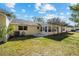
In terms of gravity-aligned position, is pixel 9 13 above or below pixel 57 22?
above

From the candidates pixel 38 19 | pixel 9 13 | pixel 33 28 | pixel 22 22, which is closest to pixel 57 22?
pixel 38 19

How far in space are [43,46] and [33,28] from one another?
424mm

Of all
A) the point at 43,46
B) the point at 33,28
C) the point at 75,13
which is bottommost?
the point at 43,46

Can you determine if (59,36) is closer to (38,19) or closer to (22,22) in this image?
(38,19)

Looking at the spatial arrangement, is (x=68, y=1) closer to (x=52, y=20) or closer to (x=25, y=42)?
(x=52, y=20)

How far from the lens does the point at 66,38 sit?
7148 millimetres

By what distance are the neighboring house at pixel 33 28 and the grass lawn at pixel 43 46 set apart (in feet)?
0.35

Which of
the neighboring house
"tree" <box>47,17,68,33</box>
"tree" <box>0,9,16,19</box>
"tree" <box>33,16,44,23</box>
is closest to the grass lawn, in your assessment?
the neighboring house

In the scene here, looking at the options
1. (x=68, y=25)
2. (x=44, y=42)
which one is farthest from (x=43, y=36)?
(x=68, y=25)

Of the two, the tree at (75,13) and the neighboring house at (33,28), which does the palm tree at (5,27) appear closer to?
the neighboring house at (33,28)

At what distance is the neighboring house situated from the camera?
714 cm

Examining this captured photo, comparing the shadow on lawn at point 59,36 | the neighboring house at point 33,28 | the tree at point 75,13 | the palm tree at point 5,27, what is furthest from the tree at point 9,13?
the tree at point 75,13

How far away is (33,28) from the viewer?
23.4 feet

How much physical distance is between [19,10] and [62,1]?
0.90 metres
